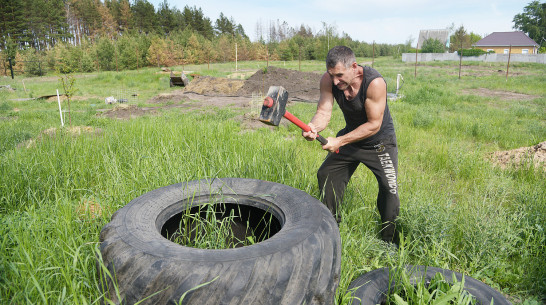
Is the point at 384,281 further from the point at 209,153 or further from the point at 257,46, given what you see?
the point at 257,46

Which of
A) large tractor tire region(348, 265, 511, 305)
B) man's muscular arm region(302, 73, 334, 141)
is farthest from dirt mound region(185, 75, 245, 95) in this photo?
large tractor tire region(348, 265, 511, 305)

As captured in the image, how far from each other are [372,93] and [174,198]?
1.79 m

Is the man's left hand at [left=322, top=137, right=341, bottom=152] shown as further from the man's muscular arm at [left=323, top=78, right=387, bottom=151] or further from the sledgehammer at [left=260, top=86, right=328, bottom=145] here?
the sledgehammer at [left=260, top=86, right=328, bottom=145]

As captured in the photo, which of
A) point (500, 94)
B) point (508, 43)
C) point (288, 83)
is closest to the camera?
point (500, 94)

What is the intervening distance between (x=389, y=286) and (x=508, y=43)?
70427 mm

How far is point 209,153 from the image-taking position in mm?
4199

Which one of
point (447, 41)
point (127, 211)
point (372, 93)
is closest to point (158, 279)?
point (127, 211)

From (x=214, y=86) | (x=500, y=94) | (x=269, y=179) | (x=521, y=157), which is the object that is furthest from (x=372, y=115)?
(x=214, y=86)

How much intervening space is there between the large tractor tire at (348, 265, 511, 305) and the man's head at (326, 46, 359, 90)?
1512 mm

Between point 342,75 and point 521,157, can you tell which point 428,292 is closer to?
point 342,75

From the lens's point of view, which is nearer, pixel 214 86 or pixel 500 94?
pixel 500 94

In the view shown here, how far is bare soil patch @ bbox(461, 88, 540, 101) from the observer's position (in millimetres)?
13126

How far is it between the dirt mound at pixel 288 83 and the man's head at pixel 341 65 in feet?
38.1

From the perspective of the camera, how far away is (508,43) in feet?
189
